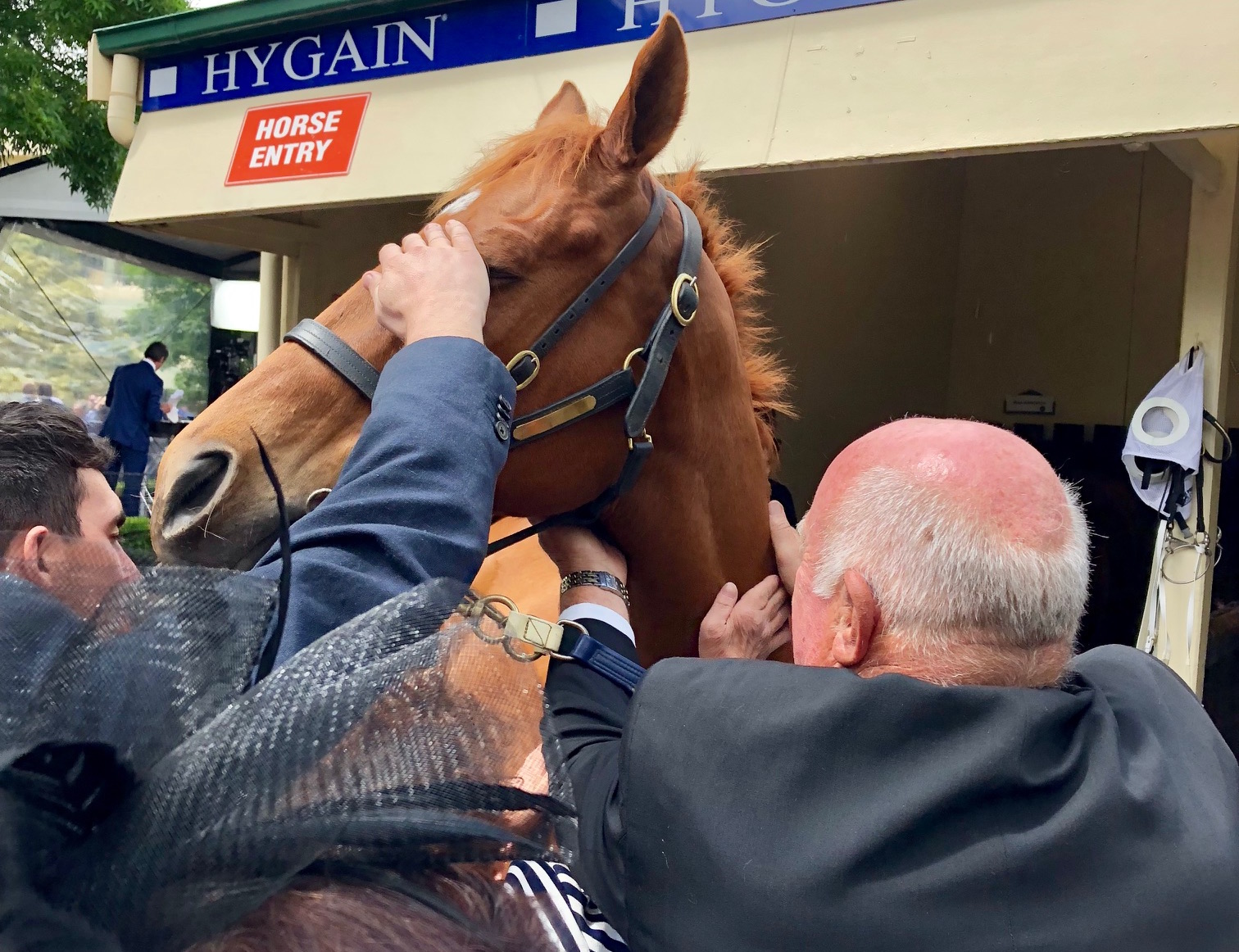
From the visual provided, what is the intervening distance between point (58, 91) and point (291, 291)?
6.35 m

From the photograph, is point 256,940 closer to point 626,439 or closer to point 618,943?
point 618,943

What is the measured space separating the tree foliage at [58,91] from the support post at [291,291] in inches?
200

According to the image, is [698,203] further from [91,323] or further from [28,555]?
[91,323]

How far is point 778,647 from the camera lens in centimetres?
182

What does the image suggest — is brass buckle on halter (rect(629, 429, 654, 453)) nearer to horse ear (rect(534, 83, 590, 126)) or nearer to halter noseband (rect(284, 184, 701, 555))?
halter noseband (rect(284, 184, 701, 555))

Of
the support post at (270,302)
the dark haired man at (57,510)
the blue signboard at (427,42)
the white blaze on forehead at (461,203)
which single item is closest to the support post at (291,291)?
the support post at (270,302)

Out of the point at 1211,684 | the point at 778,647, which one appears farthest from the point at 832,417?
the point at 778,647

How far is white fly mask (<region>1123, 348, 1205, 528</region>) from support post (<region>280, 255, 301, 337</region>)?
3652 mm

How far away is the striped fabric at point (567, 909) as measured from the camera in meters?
0.76

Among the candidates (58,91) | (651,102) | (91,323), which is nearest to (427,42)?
(651,102)

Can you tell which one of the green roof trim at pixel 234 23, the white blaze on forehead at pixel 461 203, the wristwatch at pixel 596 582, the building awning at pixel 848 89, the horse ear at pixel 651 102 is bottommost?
the wristwatch at pixel 596 582

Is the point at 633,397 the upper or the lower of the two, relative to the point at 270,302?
lower

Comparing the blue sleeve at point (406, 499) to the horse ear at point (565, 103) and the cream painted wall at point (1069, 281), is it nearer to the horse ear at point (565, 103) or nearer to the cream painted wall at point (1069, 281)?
the horse ear at point (565, 103)

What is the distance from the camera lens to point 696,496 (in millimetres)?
1715
